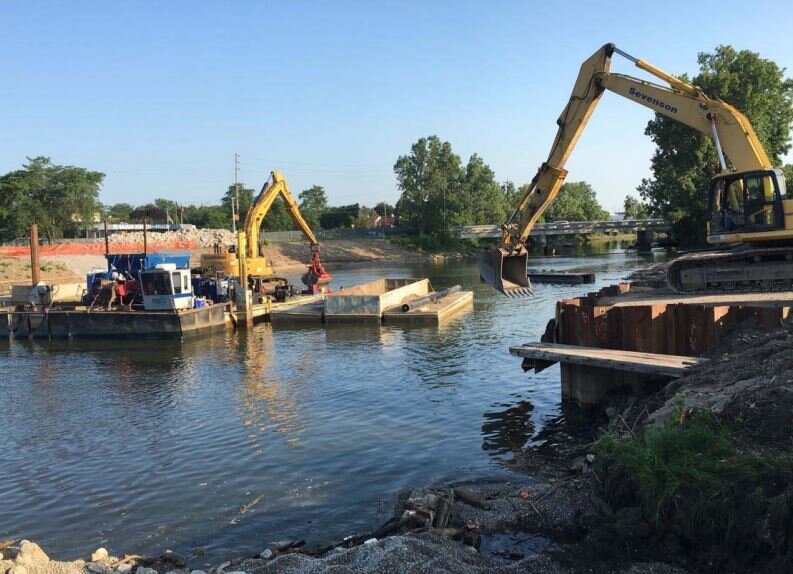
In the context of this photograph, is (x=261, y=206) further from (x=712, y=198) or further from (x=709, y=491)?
(x=709, y=491)

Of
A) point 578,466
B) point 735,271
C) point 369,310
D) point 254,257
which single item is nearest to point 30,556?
point 578,466

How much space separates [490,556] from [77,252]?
2891 inches

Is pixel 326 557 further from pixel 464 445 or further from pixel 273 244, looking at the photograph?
pixel 273 244

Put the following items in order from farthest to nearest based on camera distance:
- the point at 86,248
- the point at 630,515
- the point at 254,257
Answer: the point at 86,248 < the point at 254,257 < the point at 630,515

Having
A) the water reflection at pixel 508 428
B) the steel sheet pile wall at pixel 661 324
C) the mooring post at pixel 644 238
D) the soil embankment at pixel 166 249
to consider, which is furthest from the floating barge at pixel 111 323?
the mooring post at pixel 644 238

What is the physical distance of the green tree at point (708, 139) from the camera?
218ft

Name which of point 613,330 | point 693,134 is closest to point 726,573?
point 613,330

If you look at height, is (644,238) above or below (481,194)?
below

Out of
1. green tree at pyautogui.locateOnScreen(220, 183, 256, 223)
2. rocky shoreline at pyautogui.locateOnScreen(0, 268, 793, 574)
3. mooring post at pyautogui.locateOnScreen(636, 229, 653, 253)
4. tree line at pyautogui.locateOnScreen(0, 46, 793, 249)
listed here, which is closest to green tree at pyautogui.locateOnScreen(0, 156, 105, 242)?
tree line at pyautogui.locateOnScreen(0, 46, 793, 249)

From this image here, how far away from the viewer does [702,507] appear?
6707 millimetres

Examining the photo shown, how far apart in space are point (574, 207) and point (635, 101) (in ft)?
484

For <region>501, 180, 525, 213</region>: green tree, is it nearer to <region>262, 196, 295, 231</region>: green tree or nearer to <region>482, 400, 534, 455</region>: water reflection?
<region>262, 196, 295, 231</region>: green tree

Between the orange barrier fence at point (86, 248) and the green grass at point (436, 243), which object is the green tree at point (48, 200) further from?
the green grass at point (436, 243)

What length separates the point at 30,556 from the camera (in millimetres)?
8156
